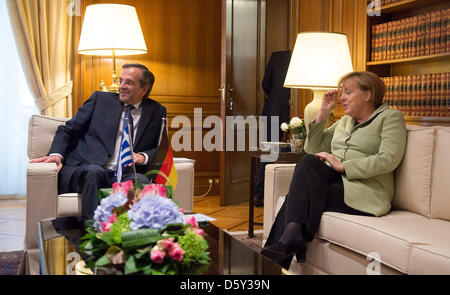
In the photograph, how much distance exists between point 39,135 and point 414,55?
2.39 m

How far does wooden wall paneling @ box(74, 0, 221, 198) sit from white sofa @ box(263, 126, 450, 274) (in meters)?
2.62

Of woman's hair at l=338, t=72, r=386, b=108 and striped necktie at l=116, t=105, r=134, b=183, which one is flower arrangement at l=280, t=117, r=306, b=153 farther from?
striped necktie at l=116, t=105, r=134, b=183

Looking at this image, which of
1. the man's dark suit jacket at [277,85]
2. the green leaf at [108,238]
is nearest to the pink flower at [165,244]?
the green leaf at [108,238]

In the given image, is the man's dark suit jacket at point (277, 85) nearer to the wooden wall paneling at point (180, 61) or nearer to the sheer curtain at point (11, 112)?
the wooden wall paneling at point (180, 61)

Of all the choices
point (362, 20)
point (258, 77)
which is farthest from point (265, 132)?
point (362, 20)

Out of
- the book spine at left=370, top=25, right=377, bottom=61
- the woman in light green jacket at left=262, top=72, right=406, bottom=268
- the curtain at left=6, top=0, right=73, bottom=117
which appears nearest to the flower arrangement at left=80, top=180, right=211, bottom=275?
the woman in light green jacket at left=262, top=72, right=406, bottom=268

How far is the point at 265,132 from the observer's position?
5.01m

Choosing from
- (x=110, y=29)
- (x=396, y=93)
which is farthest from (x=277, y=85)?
(x=110, y=29)

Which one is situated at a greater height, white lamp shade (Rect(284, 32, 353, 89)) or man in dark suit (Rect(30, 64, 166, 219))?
white lamp shade (Rect(284, 32, 353, 89))

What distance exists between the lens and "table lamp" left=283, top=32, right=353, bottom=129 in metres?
3.19

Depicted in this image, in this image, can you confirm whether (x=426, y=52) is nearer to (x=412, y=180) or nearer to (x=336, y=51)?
(x=336, y=51)

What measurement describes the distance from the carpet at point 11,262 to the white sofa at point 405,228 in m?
1.35

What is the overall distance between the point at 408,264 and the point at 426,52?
1.89 m

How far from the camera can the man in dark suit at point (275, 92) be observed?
4.74m
